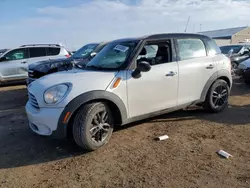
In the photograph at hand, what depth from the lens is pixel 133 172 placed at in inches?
132

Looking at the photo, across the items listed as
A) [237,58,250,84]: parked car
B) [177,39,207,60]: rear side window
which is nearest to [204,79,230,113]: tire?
[177,39,207,60]: rear side window

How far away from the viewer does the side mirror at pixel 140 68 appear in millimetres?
4227

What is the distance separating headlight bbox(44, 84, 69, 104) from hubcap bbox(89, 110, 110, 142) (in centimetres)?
60

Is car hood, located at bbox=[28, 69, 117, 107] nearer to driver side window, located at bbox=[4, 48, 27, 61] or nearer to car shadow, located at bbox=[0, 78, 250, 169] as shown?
car shadow, located at bbox=[0, 78, 250, 169]

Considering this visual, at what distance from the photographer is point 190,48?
5.21 meters

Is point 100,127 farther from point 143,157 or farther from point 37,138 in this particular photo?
point 37,138

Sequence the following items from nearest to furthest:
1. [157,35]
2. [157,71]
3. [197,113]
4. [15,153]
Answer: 1. [15,153]
2. [157,71]
3. [157,35]
4. [197,113]

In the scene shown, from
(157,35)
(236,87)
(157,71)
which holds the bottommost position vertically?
(236,87)

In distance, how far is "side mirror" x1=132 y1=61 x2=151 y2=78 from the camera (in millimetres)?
4227

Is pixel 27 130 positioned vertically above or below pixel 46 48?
below

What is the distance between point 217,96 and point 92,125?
3.12 meters

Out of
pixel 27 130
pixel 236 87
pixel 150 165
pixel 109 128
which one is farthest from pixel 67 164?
pixel 236 87

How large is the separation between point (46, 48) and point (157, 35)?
7.59 m

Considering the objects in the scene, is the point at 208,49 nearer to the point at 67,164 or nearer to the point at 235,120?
the point at 235,120
